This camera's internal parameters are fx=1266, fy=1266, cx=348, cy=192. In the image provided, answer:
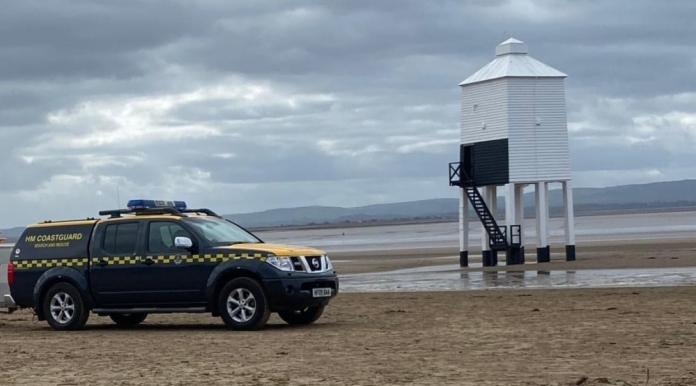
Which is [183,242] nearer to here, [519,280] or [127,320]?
[127,320]

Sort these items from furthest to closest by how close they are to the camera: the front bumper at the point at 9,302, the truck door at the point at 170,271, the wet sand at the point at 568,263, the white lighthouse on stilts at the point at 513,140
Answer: the white lighthouse on stilts at the point at 513,140 → the wet sand at the point at 568,263 → the front bumper at the point at 9,302 → the truck door at the point at 170,271

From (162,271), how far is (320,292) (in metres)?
2.31

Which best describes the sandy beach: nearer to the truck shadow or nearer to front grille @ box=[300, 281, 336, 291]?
the truck shadow

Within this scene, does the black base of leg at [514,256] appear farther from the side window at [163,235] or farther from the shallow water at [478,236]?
the side window at [163,235]

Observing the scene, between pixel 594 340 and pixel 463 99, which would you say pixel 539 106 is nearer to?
pixel 463 99

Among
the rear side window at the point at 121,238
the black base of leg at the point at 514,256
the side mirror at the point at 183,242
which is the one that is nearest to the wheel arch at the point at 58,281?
the rear side window at the point at 121,238

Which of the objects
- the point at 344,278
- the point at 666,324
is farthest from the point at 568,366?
the point at 344,278

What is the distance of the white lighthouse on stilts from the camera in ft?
128

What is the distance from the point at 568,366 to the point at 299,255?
6.27m

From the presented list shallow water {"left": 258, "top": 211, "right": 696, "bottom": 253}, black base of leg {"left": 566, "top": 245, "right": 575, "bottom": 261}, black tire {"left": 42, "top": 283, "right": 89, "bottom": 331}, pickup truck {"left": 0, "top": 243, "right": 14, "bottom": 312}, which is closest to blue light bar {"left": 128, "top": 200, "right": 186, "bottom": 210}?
black tire {"left": 42, "top": 283, "right": 89, "bottom": 331}

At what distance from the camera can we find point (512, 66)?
39500 millimetres

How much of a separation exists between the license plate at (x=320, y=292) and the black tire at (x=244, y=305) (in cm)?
71

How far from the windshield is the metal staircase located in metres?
22.1

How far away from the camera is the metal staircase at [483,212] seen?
40.5m
